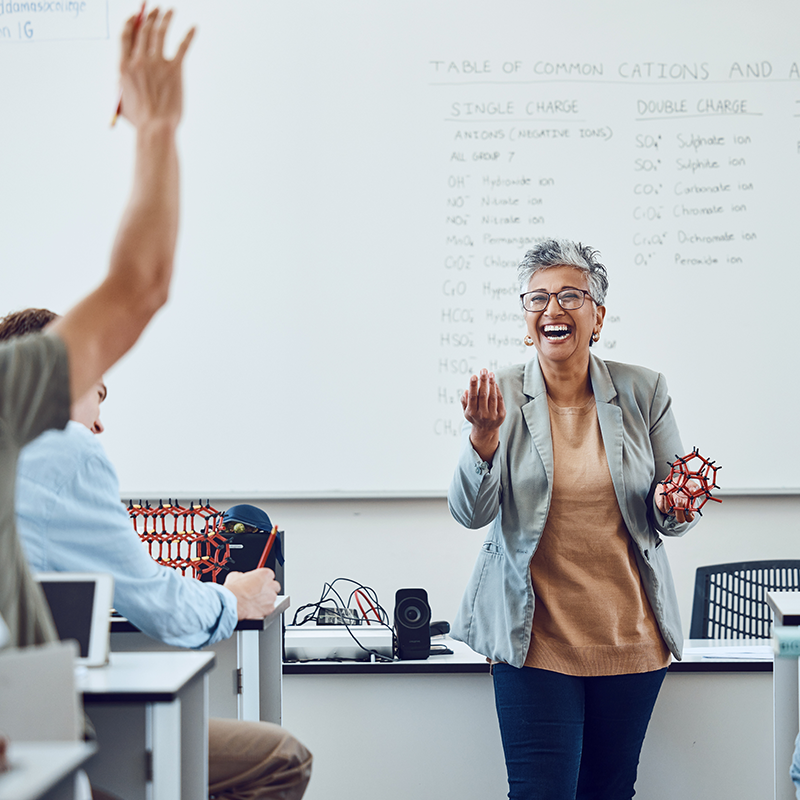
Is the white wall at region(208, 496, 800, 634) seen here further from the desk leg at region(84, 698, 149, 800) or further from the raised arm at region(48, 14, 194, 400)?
the raised arm at region(48, 14, 194, 400)

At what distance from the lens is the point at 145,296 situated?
34.2 inches

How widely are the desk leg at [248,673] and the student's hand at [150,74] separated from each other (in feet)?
3.97

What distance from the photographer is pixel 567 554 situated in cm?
162

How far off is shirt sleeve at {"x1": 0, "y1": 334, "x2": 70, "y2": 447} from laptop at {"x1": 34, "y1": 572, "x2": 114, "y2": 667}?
18.5 inches

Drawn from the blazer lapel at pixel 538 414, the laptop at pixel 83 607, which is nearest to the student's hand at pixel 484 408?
the blazer lapel at pixel 538 414

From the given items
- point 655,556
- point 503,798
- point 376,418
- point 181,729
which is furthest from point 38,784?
point 376,418

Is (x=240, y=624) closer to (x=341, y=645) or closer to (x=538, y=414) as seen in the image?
(x=341, y=645)

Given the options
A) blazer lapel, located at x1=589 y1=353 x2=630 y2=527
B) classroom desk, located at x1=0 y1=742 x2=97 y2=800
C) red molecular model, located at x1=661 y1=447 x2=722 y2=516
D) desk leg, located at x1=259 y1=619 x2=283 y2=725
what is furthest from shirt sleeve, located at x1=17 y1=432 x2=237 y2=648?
red molecular model, located at x1=661 y1=447 x2=722 y2=516

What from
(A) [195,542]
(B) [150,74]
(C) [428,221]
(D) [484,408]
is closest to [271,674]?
(A) [195,542]

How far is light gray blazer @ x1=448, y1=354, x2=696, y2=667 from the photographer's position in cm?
160

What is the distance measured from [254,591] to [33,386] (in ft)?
3.43

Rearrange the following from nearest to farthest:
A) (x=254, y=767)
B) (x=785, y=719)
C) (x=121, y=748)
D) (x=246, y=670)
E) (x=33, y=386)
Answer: (x=33, y=386) < (x=121, y=748) < (x=254, y=767) < (x=785, y=719) < (x=246, y=670)

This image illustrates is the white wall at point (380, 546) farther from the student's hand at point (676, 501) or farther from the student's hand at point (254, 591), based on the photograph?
the student's hand at point (676, 501)

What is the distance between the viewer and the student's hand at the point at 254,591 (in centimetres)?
173
